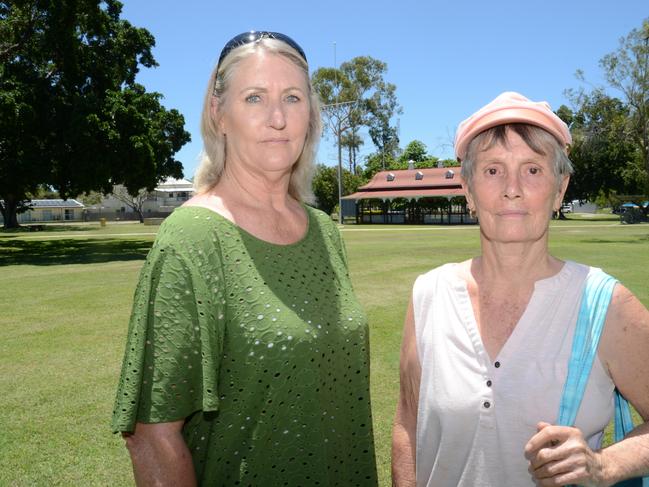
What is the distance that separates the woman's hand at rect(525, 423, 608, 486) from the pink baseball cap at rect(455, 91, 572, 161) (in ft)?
2.96

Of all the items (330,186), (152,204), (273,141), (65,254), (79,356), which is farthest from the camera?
(152,204)

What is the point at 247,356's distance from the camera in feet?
5.81

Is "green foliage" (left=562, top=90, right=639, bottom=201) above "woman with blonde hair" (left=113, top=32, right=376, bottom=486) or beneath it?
above

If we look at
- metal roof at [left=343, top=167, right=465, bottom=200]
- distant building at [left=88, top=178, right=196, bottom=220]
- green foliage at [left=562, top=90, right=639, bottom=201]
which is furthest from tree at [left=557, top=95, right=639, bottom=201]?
distant building at [left=88, top=178, right=196, bottom=220]

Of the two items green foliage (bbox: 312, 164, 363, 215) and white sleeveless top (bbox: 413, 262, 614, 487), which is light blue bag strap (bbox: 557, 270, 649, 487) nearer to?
white sleeveless top (bbox: 413, 262, 614, 487)

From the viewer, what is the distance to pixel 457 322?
198 cm

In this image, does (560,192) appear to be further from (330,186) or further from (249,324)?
(330,186)

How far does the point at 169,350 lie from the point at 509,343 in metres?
1.02

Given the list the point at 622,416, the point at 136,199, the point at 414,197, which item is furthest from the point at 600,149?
the point at 136,199

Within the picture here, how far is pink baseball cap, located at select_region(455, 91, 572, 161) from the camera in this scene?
1.89 metres

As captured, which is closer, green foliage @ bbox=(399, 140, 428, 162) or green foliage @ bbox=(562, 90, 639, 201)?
green foliage @ bbox=(562, 90, 639, 201)

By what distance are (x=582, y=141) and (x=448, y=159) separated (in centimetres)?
3682

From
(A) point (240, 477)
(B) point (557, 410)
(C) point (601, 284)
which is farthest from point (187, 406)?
(C) point (601, 284)

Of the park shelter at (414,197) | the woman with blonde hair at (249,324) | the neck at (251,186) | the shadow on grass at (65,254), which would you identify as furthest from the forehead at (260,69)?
the park shelter at (414,197)
